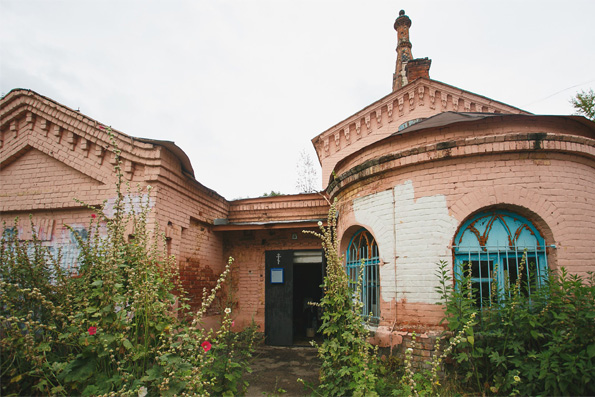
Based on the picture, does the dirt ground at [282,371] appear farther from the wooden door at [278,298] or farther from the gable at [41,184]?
the gable at [41,184]

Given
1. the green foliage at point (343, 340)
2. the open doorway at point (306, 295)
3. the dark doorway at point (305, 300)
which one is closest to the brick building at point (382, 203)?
the open doorway at point (306, 295)

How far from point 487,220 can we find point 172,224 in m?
5.98

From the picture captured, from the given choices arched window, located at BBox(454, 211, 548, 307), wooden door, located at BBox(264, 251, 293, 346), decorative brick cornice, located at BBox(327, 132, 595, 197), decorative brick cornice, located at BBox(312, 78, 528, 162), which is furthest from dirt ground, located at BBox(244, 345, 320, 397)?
decorative brick cornice, located at BBox(312, 78, 528, 162)

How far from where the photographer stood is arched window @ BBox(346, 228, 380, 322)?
6.25m

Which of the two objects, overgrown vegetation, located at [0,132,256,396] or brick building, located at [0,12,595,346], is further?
brick building, located at [0,12,595,346]

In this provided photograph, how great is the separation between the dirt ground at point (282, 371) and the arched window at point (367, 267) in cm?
158

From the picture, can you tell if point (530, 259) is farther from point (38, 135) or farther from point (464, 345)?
point (38, 135)

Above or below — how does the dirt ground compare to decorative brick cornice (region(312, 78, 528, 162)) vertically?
below

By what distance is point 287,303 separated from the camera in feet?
30.7

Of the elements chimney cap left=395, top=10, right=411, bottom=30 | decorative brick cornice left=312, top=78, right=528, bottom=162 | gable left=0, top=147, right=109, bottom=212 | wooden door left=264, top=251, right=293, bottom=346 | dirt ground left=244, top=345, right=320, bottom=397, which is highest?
chimney cap left=395, top=10, right=411, bottom=30

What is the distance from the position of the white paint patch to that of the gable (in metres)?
5.57

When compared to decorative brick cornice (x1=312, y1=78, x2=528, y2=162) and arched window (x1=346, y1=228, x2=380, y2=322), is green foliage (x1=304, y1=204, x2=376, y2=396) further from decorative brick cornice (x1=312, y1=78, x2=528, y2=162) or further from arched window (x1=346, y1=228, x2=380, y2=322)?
decorative brick cornice (x1=312, y1=78, x2=528, y2=162)

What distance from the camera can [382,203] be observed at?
19.5ft

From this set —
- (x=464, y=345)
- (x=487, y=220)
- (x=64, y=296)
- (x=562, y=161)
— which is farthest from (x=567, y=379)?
(x=64, y=296)
